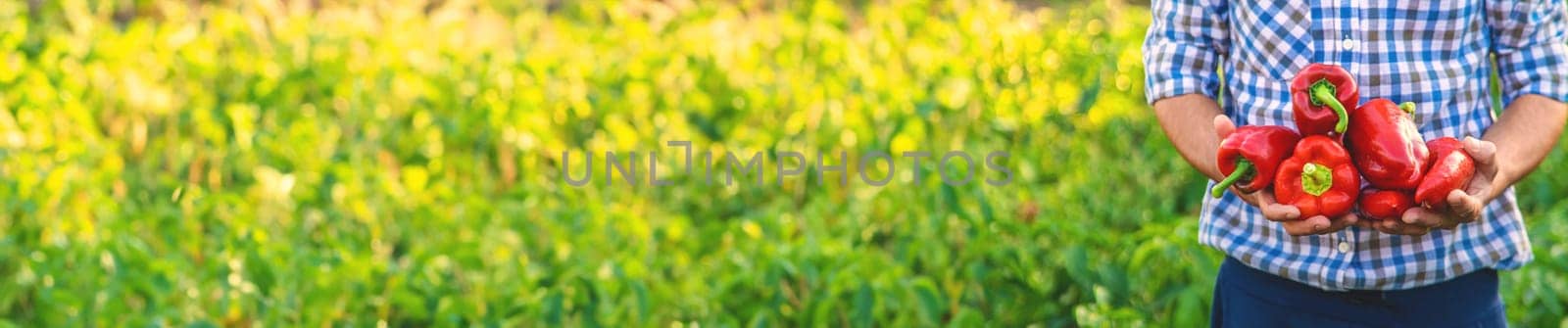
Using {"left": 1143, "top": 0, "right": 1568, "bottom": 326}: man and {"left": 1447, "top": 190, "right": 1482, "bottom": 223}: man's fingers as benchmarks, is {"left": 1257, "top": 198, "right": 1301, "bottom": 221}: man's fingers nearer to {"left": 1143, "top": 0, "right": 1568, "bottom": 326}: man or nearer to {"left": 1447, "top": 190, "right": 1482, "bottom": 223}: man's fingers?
{"left": 1143, "top": 0, "right": 1568, "bottom": 326}: man

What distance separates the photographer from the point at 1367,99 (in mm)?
1839

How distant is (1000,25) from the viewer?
4.50 meters

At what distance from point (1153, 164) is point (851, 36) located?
62.1 inches

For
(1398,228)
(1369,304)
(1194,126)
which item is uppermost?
(1194,126)

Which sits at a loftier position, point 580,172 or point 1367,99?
point 1367,99

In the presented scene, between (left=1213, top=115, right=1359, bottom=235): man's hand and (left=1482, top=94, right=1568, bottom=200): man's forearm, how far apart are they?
0.19 m

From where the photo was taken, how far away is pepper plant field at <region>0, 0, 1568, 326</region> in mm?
3035

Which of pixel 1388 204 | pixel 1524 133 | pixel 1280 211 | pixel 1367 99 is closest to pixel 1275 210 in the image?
pixel 1280 211

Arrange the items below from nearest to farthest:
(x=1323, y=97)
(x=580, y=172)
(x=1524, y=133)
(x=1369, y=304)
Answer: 1. (x=1323, y=97)
2. (x=1524, y=133)
3. (x=1369, y=304)
4. (x=580, y=172)

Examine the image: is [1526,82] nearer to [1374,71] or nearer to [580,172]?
[1374,71]

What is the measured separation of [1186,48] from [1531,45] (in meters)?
0.38

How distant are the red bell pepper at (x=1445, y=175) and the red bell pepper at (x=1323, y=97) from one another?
0.32 ft

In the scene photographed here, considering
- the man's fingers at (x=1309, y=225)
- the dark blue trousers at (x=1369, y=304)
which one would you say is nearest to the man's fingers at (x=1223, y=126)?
the man's fingers at (x=1309, y=225)

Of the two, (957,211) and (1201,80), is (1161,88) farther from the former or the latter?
(957,211)
